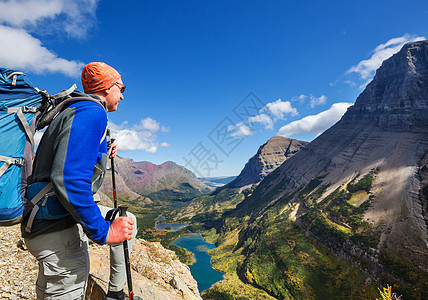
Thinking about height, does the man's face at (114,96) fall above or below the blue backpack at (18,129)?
above

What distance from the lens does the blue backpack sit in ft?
6.83

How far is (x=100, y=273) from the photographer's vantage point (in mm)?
6395

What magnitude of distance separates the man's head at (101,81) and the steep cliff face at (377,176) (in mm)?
100454

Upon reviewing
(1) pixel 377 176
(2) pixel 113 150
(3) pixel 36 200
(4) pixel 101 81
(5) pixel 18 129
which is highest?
(4) pixel 101 81

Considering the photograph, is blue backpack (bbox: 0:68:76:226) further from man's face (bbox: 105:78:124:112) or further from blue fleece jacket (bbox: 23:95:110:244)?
man's face (bbox: 105:78:124:112)

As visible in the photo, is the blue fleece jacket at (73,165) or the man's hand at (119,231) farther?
the man's hand at (119,231)

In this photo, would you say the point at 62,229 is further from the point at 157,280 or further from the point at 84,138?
the point at 157,280

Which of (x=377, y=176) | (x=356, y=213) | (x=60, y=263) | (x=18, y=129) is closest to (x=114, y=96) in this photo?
(x=18, y=129)

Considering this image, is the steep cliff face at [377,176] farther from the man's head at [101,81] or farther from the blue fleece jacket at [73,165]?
the man's head at [101,81]

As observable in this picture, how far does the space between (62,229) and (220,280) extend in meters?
128

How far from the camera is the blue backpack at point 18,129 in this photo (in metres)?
2.08

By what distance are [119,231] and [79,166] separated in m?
0.98

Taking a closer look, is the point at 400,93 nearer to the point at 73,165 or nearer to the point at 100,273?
the point at 100,273

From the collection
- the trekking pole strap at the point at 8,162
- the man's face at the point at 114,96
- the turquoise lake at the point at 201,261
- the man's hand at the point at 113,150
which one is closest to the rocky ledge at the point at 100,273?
the man's hand at the point at 113,150
